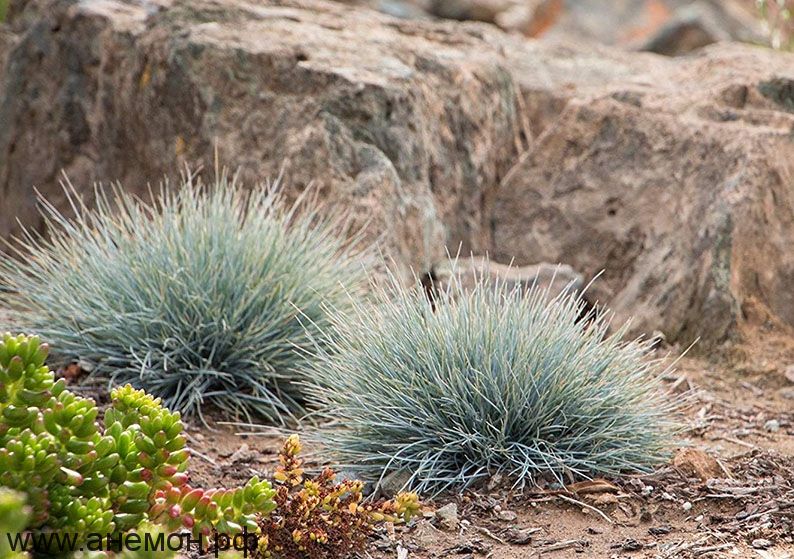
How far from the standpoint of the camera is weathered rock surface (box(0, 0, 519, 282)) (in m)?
5.41

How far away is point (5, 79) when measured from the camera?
6656 millimetres

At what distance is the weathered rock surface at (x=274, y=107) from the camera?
17.8 feet

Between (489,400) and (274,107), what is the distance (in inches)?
102

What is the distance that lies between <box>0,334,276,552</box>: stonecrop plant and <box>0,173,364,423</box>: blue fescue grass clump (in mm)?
1667

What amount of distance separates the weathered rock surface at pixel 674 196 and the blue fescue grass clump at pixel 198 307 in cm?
171

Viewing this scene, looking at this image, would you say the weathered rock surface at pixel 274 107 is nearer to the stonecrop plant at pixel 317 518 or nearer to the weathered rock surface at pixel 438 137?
the weathered rock surface at pixel 438 137

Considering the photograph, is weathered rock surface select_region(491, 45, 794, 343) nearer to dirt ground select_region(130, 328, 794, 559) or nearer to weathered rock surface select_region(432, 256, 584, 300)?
weathered rock surface select_region(432, 256, 584, 300)

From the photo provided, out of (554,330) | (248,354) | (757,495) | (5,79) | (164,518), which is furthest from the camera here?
(5,79)

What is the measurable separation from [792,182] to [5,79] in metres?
4.53

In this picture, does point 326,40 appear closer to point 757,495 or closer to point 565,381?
point 565,381

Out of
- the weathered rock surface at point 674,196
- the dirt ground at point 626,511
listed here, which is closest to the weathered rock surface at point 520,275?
the weathered rock surface at point 674,196

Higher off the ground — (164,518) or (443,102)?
(443,102)

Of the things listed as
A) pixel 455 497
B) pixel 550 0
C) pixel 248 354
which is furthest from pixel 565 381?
pixel 550 0

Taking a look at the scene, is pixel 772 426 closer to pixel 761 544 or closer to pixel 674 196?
pixel 761 544
